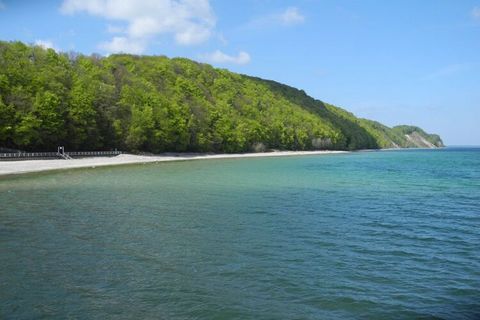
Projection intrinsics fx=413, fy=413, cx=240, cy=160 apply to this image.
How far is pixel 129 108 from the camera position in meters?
96.6

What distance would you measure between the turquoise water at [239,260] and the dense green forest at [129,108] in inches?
1962

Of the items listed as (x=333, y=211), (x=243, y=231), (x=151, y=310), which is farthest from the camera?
(x=333, y=211)

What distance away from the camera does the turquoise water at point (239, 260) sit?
1006 centimetres

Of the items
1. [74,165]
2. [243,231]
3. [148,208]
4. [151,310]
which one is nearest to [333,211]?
[243,231]

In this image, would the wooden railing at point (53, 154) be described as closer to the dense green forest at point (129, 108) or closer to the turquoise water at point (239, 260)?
the dense green forest at point (129, 108)

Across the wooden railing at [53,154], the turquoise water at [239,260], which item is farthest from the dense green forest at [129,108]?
the turquoise water at [239,260]

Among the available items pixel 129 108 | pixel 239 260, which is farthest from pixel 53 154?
pixel 239 260

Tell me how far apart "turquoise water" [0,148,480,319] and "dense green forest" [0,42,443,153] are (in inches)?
1962

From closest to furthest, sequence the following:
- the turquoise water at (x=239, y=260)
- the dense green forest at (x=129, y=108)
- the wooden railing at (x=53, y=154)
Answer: the turquoise water at (x=239, y=260) < the wooden railing at (x=53, y=154) < the dense green forest at (x=129, y=108)

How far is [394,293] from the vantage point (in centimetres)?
1098

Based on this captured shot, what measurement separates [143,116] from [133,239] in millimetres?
80373

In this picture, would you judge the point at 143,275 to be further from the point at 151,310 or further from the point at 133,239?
the point at 133,239

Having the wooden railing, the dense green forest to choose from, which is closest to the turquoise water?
the wooden railing

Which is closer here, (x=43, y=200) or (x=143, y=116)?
(x=43, y=200)
